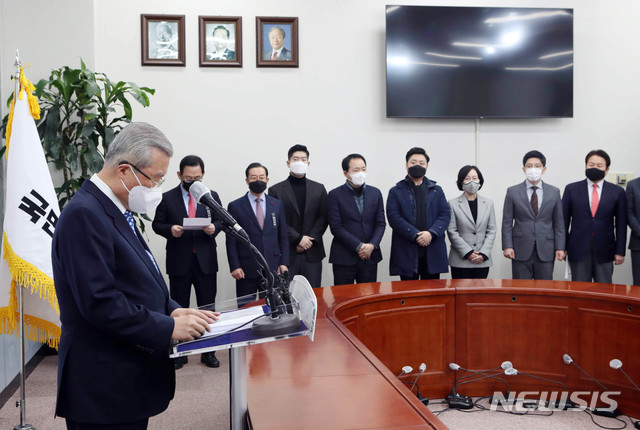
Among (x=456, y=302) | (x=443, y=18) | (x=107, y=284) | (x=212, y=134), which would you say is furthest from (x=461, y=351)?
(x=443, y=18)

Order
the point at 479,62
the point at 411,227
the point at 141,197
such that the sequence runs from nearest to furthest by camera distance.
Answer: the point at 141,197 < the point at 411,227 < the point at 479,62

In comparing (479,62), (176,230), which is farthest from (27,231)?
(479,62)

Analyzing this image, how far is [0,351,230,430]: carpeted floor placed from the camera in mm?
2912

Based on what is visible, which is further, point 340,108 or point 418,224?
point 340,108

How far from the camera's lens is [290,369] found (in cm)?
183

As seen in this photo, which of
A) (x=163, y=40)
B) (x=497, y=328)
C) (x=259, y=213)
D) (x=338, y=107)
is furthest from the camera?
(x=338, y=107)

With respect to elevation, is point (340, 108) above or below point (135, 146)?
above

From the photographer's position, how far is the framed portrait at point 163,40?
194 inches

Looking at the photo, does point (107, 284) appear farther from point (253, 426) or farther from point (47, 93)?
point (47, 93)

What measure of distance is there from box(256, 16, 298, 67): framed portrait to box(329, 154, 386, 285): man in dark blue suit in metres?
1.37

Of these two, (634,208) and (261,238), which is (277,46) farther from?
(634,208)

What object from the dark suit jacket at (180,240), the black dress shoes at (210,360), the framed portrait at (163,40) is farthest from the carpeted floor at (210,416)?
the framed portrait at (163,40)

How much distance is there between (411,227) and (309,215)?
2.65 feet

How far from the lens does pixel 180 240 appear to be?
13.2 ft
